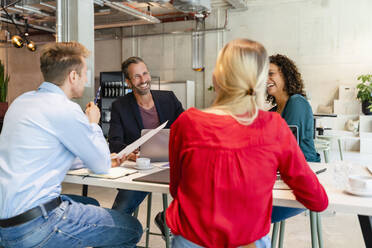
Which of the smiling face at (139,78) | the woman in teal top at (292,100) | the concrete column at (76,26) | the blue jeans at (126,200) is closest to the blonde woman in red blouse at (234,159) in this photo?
the woman in teal top at (292,100)

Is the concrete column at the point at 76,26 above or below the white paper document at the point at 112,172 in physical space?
above

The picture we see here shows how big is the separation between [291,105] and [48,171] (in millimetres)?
1426

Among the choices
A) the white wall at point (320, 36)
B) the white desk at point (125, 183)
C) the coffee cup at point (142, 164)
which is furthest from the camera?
the white wall at point (320, 36)

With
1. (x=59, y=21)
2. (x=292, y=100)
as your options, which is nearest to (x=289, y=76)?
(x=292, y=100)

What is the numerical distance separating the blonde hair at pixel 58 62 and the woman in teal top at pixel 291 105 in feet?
4.13

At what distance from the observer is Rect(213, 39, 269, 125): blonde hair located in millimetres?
1088

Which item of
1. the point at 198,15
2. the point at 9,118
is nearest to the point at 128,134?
the point at 9,118

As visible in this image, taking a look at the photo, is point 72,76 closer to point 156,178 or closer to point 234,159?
point 156,178

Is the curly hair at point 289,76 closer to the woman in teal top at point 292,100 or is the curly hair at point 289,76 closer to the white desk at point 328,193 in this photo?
the woman in teal top at point 292,100

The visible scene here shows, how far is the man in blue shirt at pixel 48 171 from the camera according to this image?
54.5 inches

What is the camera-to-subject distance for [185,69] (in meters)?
9.37

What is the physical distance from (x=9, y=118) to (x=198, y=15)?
7415 mm

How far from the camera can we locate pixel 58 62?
163cm

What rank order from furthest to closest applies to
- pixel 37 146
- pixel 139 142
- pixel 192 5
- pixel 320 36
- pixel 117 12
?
pixel 117 12
pixel 320 36
pixel 192 5
pixel 139 142
pixel 37 146
